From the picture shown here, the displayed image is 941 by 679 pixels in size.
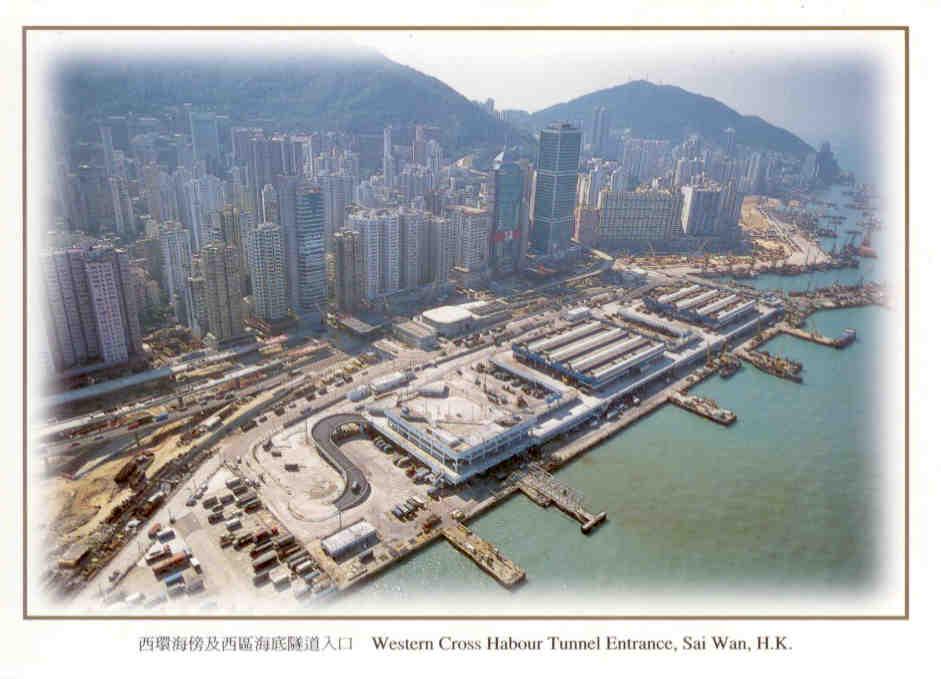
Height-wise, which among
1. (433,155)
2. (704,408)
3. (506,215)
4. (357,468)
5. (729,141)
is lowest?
(704,408)

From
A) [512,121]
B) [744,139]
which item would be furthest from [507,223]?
[744,139]

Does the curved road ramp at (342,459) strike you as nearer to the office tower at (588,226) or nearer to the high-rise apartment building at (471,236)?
the high-rise apartment building at (471,236)

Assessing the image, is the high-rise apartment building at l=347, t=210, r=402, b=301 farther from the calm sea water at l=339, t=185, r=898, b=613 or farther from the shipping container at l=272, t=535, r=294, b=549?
the shipping container at l=272, t=535, r=294, b=549

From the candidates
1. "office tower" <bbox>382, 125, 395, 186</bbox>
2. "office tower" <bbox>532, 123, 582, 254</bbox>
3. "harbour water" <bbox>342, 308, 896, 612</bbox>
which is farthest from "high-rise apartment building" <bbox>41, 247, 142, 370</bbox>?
"office tower" <bbox>382, 125, 395, 186</bbox>

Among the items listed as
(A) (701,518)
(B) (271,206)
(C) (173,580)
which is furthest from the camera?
(B) (271,206)

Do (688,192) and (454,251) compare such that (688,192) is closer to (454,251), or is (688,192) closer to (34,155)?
(454,251)

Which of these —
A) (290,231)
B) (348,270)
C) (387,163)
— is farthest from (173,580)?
(387,163)

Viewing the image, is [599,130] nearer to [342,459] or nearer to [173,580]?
[342,459]
